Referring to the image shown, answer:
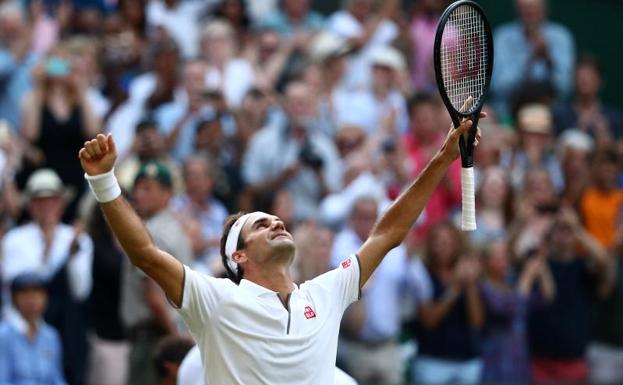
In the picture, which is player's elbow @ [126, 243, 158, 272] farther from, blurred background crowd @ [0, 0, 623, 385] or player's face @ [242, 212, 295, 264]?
blurred background crowd @ [0, 0, 623, 385]

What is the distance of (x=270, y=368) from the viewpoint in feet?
21.6

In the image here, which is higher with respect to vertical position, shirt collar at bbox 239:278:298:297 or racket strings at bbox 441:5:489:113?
racket strings at bbox 441:5:489:113

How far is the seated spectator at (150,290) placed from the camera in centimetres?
988

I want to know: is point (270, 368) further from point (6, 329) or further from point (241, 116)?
point (241, 116)

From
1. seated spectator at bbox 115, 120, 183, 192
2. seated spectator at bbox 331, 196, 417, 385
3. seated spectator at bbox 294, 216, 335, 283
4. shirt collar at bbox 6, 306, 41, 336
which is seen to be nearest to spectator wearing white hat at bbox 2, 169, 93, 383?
shirt collar at bbox 6, 306, 41, 336

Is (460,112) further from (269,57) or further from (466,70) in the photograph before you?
(269,57)

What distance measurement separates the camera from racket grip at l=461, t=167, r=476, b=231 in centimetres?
667

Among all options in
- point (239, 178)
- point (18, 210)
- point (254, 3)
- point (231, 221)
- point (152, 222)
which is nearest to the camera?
point (231, 221)

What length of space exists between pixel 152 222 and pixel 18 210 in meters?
2.12

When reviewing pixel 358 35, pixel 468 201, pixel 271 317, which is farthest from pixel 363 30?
pixel 271 317

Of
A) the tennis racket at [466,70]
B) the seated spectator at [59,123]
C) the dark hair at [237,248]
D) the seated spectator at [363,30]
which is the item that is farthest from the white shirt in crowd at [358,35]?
the dark hair at [237,248]

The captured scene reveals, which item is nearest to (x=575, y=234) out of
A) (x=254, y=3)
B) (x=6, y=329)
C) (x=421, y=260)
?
(x=421, y=260)

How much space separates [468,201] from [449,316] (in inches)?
215

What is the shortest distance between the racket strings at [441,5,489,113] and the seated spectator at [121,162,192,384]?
3.25 m
